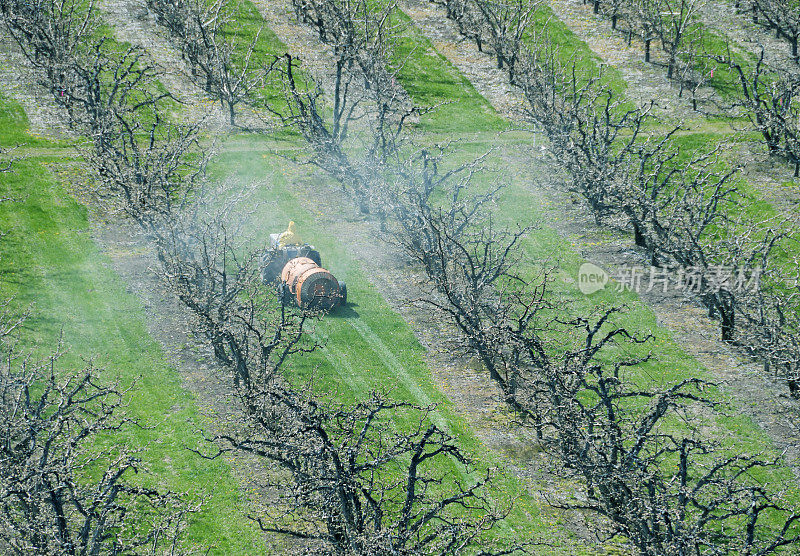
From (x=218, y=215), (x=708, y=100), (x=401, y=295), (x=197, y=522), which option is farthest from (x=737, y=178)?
(x=197, y=522)

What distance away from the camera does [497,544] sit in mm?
27406

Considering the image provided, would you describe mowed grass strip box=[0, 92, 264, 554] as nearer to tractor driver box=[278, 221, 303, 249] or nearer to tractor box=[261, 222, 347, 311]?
tractor box=[261, 222, 347, 311]

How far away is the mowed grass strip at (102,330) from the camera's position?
95.0 feet

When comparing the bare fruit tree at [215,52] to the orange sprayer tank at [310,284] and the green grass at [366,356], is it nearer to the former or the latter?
the green grass at [366,356]

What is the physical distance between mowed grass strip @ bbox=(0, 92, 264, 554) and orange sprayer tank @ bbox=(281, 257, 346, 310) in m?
4.94

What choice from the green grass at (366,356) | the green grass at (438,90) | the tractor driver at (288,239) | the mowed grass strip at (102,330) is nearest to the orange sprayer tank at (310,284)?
the green grass at (366,356)

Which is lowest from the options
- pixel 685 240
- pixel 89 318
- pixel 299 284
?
pixel 89 318

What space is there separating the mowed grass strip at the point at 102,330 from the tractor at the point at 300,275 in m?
4.77

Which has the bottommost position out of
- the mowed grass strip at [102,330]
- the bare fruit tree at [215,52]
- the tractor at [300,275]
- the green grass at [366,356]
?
the mowed grass strip at [102,330]

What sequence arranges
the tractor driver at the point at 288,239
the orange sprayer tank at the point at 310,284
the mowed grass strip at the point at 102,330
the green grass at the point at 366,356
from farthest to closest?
1. the tractor driver at the point at 288,239
2. the orange sprayer tank at the point at 310,284
3. the green grass at the point at 366,356
4. the mowed grass strip at the point at 102,330

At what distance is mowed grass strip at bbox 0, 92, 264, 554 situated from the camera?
28947 mm

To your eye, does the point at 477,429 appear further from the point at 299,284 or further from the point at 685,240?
the point at 685,240

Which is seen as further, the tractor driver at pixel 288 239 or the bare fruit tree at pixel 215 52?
the bare fruit tree at pixel 215 52

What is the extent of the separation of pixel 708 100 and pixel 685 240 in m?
18.9
